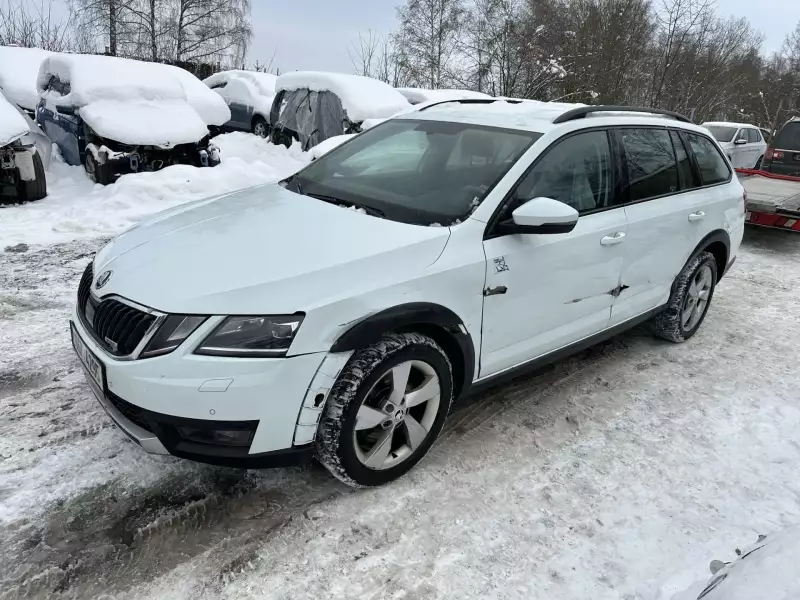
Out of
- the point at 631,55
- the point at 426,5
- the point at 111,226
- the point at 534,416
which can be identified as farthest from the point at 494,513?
the point at 426,5

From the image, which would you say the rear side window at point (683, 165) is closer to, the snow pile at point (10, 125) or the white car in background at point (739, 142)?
the snow pile at point (10, 125)

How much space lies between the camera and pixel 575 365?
164 inches

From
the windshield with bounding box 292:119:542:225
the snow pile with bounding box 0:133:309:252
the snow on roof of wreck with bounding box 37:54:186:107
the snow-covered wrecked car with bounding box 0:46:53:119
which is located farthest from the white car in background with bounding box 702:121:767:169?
the snow-covered wrecked car with bounding box 0:46:53:119

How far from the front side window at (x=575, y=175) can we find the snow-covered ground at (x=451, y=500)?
4.04 ft

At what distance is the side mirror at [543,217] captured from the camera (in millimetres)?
2758

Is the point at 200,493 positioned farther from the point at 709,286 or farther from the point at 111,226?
the point at 111,226

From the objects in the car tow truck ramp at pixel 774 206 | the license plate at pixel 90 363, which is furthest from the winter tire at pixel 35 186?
the car tow truck ramp at pixel 774 206

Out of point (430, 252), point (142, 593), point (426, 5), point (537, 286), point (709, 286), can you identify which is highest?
point (426, 5)

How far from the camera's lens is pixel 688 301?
4.51 m

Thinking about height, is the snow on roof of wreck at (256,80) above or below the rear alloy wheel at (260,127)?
above

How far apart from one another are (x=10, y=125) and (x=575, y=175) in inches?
260

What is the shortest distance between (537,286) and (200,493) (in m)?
1.90

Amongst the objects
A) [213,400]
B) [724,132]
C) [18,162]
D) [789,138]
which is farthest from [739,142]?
[213,400]

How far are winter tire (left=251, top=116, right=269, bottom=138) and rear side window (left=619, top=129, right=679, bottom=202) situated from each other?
36.2 ft
